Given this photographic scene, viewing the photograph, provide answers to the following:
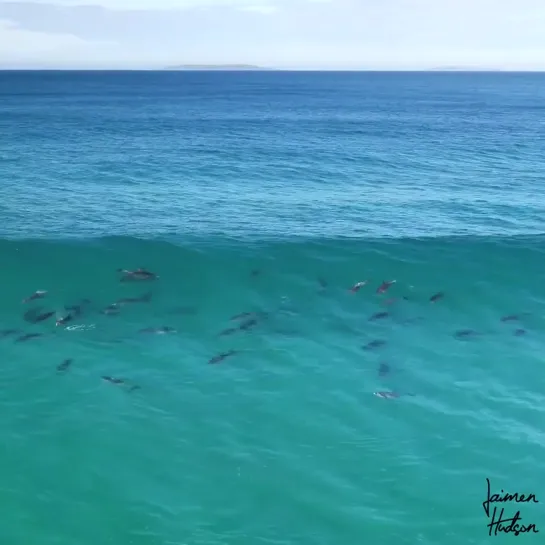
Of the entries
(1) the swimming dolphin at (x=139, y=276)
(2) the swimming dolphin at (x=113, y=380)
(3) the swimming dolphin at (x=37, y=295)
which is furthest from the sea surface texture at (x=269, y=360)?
(1) the swimming dolphin at (x=139, y=276)

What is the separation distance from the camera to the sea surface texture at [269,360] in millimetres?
15188

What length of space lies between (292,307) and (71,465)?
453 inches

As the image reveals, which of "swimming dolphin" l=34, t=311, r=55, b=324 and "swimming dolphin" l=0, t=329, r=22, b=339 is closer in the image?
"swimming dolphin" l=0, t=329, r=22, b=339

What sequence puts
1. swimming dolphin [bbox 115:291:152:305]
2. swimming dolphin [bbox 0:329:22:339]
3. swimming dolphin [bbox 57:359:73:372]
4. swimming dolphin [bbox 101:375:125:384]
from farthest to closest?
swimming dolphin [bbox 115:291:152:305] < swimming dolphin [bbox 0:329:22:339] < swimming dolphin [bbox 57:359:73:372] < swimming dolphin [bbox 101:375:125:384]

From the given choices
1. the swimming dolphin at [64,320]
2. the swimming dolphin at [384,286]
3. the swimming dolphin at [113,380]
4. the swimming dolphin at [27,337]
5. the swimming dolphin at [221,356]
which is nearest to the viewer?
the swimming dolphin at [113,380]

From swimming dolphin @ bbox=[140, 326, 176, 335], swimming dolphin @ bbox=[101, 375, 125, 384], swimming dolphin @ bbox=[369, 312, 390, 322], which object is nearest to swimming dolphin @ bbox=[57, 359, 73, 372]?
swimming dolphin @ bbox=[101, 375, 125, 384]

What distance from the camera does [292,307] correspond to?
25.4 metres

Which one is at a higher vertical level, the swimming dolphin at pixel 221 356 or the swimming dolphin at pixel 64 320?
the swimming dolphin at pixel 64 320

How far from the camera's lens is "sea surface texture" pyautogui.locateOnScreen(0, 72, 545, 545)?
49.8ft

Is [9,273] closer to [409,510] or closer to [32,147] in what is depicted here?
[409,510]

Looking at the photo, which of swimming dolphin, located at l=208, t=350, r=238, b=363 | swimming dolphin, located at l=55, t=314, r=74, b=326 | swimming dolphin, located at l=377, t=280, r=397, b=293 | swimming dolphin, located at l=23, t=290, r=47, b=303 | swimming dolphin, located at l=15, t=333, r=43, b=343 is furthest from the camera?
swimming dolphin, located at l=377, t=280, r=397, b=293

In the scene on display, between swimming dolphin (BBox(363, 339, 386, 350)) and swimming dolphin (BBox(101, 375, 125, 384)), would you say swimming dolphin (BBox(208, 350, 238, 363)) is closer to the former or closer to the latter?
swimming dolphin (BBox(101, 375, 125, 384))

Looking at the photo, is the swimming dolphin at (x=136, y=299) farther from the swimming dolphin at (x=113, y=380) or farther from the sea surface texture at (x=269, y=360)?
the swimming dolphin at (x=113, y=380)

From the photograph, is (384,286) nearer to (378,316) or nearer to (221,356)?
(378,316)
